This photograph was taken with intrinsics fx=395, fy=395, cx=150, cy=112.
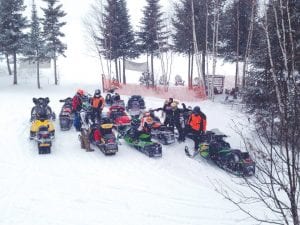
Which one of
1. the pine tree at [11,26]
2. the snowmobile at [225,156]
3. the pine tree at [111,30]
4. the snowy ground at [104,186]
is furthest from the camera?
the pine tree at [111,30]

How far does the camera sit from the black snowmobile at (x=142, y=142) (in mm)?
12656

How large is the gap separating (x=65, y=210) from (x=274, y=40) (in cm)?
995

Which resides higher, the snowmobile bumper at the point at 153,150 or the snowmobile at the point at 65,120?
the snowmobile at the point at 65,120

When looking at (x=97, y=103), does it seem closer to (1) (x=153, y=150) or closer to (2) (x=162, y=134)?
(2) (x=162, y=134)

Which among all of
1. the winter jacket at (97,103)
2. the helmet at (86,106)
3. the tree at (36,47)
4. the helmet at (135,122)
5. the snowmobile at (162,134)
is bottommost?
the snowmobile at (162,134)

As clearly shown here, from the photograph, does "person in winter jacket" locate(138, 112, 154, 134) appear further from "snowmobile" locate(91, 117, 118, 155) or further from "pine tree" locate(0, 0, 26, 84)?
"pine tree" locate(0, 0, 26, 84)

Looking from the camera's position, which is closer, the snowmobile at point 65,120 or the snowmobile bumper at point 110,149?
the snowmobile bumper at point 110,149

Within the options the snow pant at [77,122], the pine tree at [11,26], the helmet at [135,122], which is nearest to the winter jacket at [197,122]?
the helmet at [135,122]

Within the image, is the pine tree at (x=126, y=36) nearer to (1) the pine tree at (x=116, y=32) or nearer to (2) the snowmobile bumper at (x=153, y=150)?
(1) the pine tree at (x=116, y=32)

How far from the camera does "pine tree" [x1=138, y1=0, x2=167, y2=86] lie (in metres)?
33.2

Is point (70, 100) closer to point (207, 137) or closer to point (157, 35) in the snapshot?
point (207, 137)

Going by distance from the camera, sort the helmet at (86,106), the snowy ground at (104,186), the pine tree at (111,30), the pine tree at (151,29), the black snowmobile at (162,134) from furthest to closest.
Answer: the pine tree at (151,29)
the pine tree at (111,30)
the helmet at (86,106)
the black snowmobile at (162,134)
the snowy ground at (104,186)

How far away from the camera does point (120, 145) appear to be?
547 inches

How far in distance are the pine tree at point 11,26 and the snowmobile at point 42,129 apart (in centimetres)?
1818
